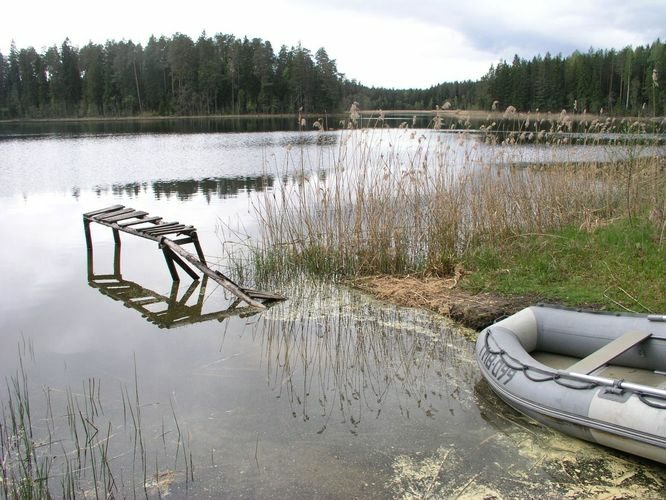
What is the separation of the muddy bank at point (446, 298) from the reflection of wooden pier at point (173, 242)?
1.13 m

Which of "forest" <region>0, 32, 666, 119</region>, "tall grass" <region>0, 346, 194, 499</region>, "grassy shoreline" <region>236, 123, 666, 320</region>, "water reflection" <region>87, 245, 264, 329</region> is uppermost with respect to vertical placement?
"forest" <region>0, 32, 666, 119</region>

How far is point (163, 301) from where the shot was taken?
6.39m

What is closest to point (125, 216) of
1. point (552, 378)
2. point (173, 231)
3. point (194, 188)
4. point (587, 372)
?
point (173, 231)

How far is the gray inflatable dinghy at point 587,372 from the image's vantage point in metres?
3.02

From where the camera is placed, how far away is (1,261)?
7930mm

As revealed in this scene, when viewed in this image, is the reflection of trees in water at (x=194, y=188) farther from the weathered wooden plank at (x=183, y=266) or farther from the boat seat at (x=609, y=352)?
the boat seat at (x=609, y=352)

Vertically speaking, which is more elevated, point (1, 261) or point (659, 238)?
point (659, 238)

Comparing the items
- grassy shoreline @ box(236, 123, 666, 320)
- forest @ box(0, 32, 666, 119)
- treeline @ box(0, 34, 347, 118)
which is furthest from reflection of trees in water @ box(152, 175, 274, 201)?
treeline @ box(0, 34, 347, 118)

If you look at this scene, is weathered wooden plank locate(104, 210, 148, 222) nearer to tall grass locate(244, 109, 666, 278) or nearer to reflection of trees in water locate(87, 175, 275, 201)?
tall grass locate(244, 109, 666, 278)

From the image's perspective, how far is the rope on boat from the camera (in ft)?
9.79

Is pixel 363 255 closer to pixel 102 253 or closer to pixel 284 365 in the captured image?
pixel 284 365

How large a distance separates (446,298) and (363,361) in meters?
1.43

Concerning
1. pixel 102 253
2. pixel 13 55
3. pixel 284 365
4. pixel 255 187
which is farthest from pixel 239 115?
pixel 284 365

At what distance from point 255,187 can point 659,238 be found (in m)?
8.95
